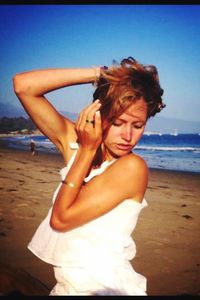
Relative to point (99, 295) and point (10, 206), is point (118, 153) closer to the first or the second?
point (99, 295)

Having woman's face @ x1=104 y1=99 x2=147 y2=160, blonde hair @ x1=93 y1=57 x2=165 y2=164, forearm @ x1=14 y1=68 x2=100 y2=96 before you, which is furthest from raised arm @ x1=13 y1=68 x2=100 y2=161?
woman's face @ x1=104 y1=99 x2=147 y2=160

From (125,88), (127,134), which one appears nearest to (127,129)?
(127,134)

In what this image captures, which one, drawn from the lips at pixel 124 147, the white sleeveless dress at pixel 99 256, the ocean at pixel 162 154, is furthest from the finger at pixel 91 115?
the ocean at pixel 162 154

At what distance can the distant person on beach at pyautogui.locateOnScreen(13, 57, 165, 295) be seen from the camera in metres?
1.14

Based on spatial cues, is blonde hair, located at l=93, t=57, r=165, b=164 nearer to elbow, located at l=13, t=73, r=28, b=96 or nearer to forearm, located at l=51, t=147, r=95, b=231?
forearm, located at l=51, t=147, r=95, b=231

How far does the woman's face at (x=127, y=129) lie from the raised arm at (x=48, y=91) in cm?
27

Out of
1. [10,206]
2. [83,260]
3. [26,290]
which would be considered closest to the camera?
[83,260]

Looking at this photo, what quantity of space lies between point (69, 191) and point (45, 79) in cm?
59

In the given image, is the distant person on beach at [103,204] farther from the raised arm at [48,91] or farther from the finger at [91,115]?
the raised arm at [48,91]

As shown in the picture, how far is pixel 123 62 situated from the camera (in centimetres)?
138

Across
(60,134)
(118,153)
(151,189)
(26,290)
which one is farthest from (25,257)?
Answer: (151,189)

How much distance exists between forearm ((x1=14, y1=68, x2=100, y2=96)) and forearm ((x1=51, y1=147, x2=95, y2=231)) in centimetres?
45

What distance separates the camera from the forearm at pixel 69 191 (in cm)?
111

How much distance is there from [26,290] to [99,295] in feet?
2.41
